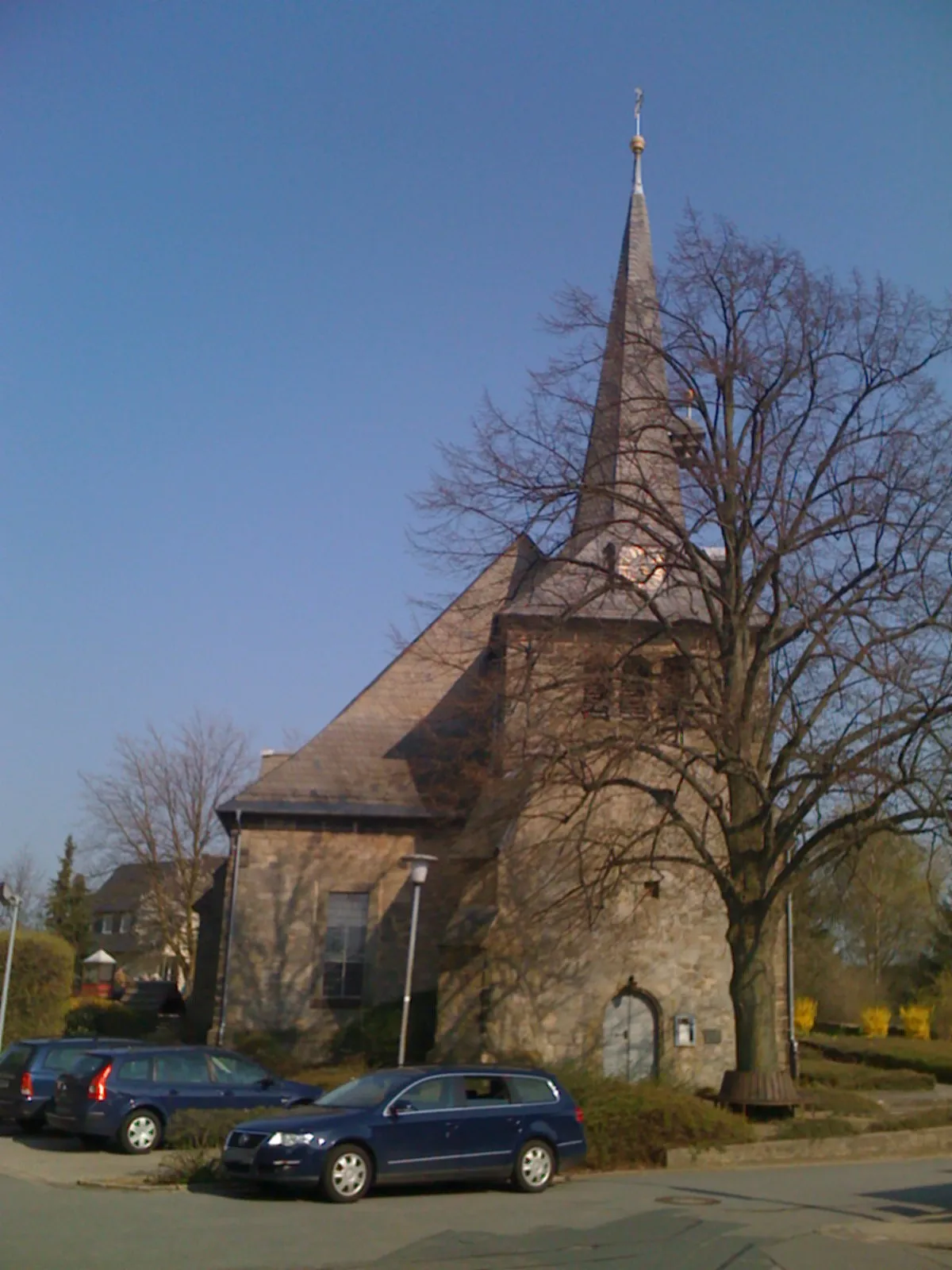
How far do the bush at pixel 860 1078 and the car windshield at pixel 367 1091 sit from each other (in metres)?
14.2

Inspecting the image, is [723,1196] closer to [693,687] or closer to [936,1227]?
[936,1227]

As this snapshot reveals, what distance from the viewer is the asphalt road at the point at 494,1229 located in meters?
9.61

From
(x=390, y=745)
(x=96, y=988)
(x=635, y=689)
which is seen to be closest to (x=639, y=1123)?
(x=635, y=689)

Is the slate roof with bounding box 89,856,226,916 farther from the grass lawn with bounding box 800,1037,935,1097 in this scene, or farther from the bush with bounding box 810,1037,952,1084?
the grass lawn with bounding box 800,1037,935,1097

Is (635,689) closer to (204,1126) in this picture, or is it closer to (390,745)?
(204,1126)

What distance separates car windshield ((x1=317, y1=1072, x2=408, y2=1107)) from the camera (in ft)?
43.4

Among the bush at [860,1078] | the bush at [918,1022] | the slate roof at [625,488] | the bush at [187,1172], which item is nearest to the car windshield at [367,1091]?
the bush at [187,1172]

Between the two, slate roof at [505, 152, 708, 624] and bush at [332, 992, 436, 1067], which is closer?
slate roof at [505, 152, 708, 624]

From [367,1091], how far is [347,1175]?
116 cm

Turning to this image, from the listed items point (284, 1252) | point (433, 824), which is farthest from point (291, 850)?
point (284, 1252)

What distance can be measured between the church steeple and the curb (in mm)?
9239

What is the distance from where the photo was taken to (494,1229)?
11.3 metres

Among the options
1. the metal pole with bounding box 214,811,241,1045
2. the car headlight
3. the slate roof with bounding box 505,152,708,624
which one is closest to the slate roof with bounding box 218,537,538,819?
the metal pole with bounding box 214,811,241,1045

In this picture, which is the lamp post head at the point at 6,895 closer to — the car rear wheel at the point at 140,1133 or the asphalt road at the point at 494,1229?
the car rear wheel at the point at 140,1133
